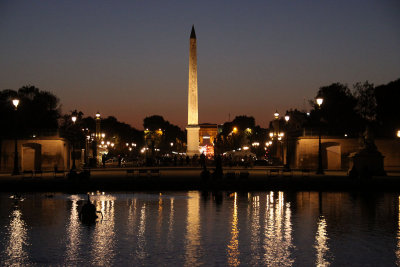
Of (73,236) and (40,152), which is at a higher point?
(40,152)

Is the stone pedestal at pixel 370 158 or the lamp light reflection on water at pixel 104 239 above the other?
the stone pedestal at pixel 370 158

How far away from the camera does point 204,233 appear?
1739cm

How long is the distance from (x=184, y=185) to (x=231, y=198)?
22.0 ft

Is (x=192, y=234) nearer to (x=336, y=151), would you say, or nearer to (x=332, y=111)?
(x=336, y=151)

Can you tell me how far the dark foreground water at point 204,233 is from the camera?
545 inches

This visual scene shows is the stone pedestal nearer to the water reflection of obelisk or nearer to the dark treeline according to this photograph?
the dark treeline

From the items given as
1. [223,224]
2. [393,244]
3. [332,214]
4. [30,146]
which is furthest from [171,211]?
[30,146]

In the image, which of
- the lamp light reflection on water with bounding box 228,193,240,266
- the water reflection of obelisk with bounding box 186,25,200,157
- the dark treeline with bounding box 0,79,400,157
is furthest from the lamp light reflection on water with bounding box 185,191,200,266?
the water reflection of obelisk with bounding box 186,25,200,157

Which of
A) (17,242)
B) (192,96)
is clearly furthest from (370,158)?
(192,96)

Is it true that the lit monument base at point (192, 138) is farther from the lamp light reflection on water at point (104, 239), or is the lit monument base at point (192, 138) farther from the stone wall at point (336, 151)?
the lamp light reflection on water at point (104, 239)

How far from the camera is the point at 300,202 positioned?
26453 millimetres

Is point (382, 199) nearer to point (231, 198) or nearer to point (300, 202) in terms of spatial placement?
point (300, 202)

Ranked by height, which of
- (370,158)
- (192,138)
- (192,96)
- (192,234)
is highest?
(192,96)

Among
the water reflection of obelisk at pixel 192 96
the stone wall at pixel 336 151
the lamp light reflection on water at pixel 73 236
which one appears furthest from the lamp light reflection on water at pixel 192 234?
the water reflection of obelisk at pixel 192 96
